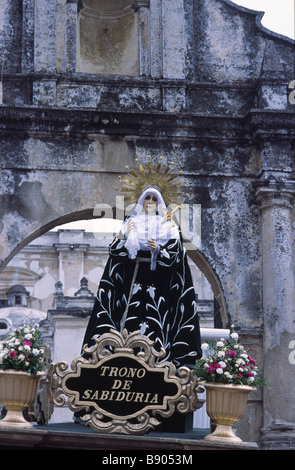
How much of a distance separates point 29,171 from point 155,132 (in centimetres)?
175

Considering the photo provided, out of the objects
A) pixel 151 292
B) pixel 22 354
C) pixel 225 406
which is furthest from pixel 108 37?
pixel 225 406

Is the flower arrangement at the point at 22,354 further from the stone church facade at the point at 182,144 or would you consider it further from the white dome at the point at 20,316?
the white dome at the point at 20,316

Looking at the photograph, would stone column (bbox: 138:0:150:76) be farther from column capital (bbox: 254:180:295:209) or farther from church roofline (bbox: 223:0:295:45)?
column capital (bbox: 254:180:295:209)

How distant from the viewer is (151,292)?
969 cm

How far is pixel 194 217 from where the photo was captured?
43.2 ft

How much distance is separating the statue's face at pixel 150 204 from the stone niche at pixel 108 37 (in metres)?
4.51

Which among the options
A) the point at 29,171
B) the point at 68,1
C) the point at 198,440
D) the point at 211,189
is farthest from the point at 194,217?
the point at 198,440

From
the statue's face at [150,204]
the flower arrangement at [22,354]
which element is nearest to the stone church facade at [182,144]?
the statue's face at [150,204]

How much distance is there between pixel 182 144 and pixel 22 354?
5.49 m

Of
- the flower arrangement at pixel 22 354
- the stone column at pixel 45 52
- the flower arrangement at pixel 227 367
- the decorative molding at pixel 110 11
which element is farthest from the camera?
the decorative molding at pixel 110 11

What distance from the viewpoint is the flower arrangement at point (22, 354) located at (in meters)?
8.57

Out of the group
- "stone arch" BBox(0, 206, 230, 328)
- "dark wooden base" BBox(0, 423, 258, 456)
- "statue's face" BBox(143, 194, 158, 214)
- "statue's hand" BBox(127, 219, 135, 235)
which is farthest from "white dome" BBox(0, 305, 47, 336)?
"dark wooden base" BBox(0, 423, 258, 456)

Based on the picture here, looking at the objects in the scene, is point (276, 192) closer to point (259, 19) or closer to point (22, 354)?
point (259, 19)
